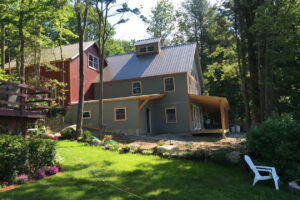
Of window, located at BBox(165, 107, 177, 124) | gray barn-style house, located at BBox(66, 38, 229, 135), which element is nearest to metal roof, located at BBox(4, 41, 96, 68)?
gray barn-style house, located at BBox(66, 38, 229, 135)

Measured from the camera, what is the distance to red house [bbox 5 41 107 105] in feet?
63.7

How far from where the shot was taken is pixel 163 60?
22500 millimetres

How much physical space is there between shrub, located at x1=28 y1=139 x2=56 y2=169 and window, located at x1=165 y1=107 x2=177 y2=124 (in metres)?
13.7

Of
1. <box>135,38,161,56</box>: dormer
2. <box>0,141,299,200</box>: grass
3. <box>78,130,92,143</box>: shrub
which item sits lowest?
<box>0,141,299,200</box>: grass

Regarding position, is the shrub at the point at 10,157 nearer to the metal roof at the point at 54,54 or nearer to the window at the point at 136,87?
the metal roof at the point at 54,54

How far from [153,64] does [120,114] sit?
6.45 m

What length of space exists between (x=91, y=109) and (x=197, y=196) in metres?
14.8

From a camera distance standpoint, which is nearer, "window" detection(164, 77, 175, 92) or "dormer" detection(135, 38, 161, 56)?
"window" detection(164, 77, 175, 92)

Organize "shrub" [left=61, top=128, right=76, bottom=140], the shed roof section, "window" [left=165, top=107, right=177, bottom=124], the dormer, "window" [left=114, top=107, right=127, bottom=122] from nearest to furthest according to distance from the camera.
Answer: "shrub" [left=61, top=128, right=76, bottom=140], "window" [left=114, top=107, right=127, bottom=122], "window" [left=165, top=107, right=177, bottom=124], the shed roof section, the dormer

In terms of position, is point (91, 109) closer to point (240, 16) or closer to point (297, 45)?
point (240, 16)

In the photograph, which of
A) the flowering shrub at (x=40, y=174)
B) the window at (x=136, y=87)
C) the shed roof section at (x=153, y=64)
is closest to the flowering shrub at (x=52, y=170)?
the flowering shrub at (x=40, y=174)

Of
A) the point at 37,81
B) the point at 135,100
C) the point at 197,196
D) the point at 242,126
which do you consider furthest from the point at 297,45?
the point at 242,126

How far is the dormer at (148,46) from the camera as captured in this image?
24.1m

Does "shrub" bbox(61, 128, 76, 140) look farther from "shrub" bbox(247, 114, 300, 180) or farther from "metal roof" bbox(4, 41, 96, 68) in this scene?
"shrub" bbox(247, 114, 300, 180)
